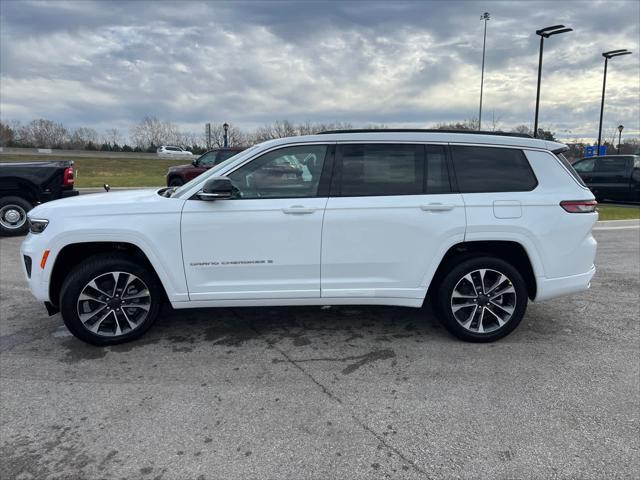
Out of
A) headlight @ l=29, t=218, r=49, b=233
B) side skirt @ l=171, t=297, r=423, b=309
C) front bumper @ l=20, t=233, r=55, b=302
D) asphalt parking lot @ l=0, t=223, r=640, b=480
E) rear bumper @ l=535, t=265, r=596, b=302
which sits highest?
headlight @ l=29, t=218, r=49, b=233

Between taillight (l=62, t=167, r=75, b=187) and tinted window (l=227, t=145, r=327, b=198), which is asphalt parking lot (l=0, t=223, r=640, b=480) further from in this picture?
taillight (l=62, t=167, r=75, b=187)

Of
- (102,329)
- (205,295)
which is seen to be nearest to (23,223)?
(102,329)

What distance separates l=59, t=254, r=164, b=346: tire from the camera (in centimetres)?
395

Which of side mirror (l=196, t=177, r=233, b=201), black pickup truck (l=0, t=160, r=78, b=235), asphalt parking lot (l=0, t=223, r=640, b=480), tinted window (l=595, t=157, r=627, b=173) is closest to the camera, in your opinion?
asphalt parking lot (l=0, t=223, r=640, b=480)

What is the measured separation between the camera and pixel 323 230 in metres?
3.95

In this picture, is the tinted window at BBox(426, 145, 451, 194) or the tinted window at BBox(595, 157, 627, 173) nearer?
the tinted window at BBox(426, 145, 451, 194)

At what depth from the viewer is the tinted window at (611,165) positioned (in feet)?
49.8

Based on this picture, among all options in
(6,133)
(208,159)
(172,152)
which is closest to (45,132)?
(6,133)

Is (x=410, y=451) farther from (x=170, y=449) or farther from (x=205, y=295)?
(x=205, y=295)

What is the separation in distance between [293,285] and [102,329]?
5.67 ft

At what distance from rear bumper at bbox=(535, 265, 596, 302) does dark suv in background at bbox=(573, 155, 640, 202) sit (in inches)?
489

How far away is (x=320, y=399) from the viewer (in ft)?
10.7

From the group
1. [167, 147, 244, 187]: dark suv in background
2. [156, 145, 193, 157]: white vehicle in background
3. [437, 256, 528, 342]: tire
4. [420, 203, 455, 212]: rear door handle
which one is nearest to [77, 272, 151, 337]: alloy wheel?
[420, 203, 455, 212]: rear door handle

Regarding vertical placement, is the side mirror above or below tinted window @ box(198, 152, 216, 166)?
below
